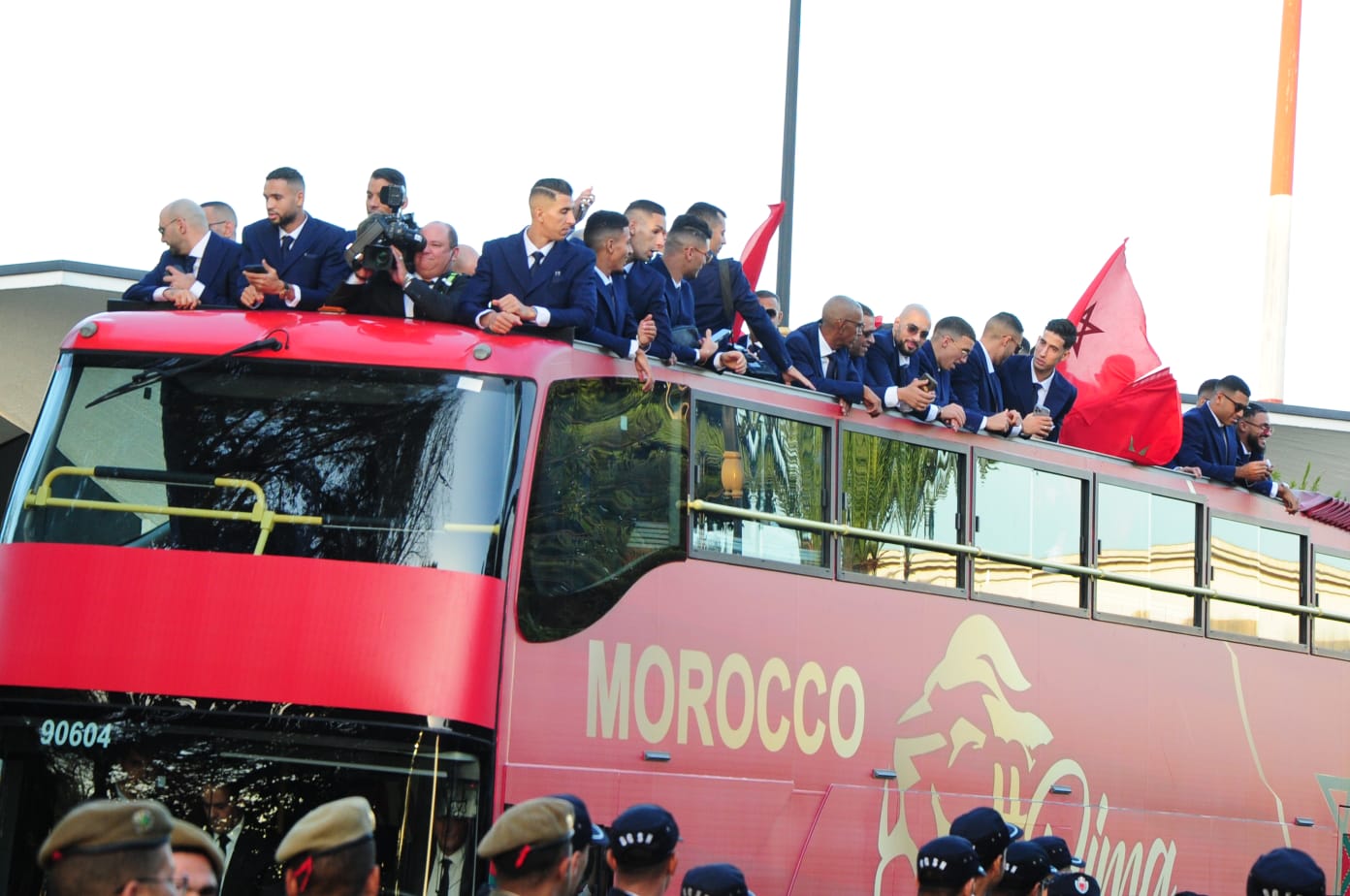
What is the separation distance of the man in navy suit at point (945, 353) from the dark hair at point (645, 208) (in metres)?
2.04

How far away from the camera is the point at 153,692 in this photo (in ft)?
25.4

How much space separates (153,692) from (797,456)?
12.3 feet

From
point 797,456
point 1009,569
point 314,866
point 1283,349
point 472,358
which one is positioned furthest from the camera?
point 1283,349

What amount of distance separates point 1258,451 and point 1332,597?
49.0 inches

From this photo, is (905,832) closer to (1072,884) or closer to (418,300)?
A: (1072,884)

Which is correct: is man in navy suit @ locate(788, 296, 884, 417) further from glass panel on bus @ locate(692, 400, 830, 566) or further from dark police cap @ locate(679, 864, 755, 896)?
dark police cap @ locate(679, 864, 755, 896)

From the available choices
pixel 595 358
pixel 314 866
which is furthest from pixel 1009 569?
pixel 314 866

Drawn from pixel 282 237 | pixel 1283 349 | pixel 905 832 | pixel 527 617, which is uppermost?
pixel 1283 349

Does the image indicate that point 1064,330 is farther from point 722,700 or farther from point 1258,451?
point 722,700

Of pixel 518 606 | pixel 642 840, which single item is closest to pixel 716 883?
pixel 642 840

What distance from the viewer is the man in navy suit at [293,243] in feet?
31.7

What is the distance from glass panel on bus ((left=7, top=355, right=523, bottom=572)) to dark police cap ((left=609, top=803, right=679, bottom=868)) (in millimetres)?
2250

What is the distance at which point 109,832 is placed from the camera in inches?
143

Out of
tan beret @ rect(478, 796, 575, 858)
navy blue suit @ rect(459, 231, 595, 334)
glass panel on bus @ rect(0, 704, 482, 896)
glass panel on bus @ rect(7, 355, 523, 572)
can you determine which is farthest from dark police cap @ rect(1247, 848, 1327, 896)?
navy blue suit @ rect(459, 231, 595, 334)
